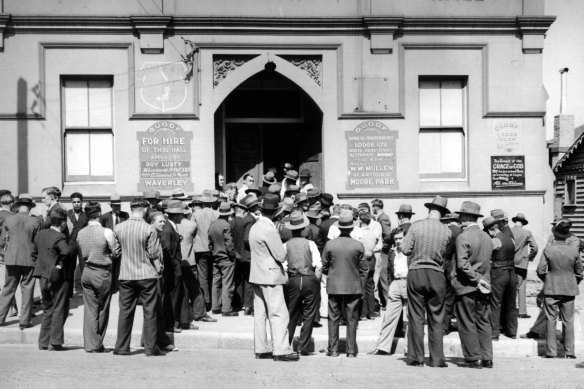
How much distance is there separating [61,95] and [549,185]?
10548mm

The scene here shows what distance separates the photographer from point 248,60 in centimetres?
1730

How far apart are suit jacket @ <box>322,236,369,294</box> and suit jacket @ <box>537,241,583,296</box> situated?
9.12 ft

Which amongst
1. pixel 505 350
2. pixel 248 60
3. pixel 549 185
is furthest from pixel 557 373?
pixel 248 60

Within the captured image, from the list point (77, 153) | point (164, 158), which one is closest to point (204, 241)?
point (164, 158)

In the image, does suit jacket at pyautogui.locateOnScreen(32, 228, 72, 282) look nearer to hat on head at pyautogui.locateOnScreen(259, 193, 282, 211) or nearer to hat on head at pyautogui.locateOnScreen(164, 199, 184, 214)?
A: hat on head at pyautogui.locateOnScreen(164, 199, 184, 214)

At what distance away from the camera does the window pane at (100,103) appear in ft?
56.3

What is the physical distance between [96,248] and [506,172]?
32.0 feet

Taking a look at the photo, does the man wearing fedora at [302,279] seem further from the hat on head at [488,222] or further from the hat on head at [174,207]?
the hat on head at [488,222]

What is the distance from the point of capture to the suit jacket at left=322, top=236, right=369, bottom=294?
11.1m

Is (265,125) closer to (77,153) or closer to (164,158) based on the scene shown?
(164,158)

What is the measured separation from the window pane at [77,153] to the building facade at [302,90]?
0.03 m

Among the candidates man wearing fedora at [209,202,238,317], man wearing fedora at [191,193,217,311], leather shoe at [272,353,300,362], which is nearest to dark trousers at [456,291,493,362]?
leather shoe at [272,353,300,362]

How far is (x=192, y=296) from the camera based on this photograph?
1291cm

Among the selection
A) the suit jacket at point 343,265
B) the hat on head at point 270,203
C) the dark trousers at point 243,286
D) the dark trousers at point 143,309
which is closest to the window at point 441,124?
the dark trousers at point 243,286
